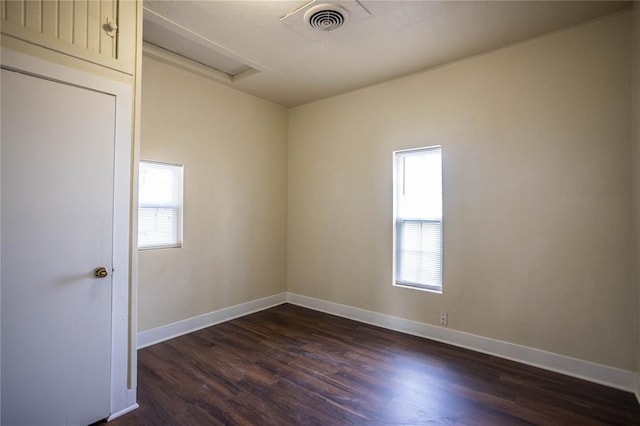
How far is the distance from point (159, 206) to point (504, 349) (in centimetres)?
380

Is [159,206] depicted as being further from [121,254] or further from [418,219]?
[418,219]

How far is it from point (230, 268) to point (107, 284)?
2066mm

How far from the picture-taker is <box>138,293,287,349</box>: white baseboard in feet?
10.8

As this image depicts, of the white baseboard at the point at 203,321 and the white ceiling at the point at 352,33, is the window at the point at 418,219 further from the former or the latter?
the white baseboard at the point at 203,321

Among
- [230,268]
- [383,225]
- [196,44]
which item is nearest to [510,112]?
[383,225]

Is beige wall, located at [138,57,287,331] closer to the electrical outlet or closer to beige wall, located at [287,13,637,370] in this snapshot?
beige wall, located at [287,13,637,370]

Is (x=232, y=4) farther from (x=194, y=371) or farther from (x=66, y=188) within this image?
(x=194, y=371)

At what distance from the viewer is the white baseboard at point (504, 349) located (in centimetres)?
252

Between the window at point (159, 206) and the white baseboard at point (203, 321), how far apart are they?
0.90 metres

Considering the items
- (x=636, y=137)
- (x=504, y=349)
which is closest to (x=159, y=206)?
(x=504, y=349)

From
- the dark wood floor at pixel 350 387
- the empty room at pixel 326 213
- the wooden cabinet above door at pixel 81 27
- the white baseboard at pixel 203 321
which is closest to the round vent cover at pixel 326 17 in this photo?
the empty room at pixel 326 213

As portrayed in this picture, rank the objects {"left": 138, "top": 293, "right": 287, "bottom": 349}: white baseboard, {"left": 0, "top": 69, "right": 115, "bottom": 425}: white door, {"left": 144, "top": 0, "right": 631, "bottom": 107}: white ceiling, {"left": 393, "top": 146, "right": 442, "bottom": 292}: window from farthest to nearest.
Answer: {"left": 393, "top": 146, "right": 442, "bottom": 292}: window → {"left": 138, "top": 293, "right": 287, "bottom": 349}: white baseboard → {"left": 144, "top": 0, "right": 631, "bottom": 107}: white ceiling → {"left": 0, "top": 69, "right": 115, "bottom": 425}: white door

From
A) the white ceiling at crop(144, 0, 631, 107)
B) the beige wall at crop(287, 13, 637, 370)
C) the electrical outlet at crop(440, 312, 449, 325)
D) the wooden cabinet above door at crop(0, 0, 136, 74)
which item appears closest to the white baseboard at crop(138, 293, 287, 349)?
the beige wall at crop(287, 13, 637, 370)

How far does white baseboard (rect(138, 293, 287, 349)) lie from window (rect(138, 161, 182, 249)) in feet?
2.94
